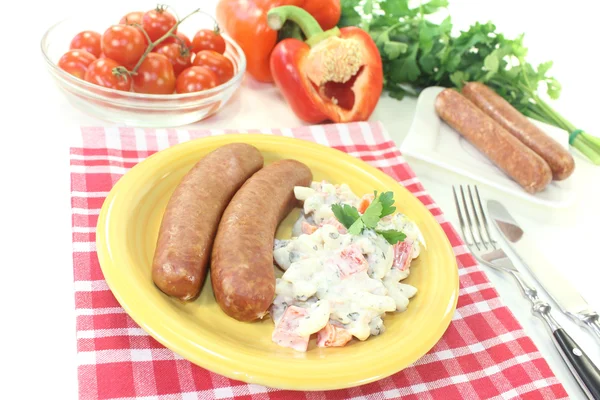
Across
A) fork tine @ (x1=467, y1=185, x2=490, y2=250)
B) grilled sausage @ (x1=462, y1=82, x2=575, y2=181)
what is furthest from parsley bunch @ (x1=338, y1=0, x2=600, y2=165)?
fork tine @ (x1=467, y1=185, x2=490, y2=250)

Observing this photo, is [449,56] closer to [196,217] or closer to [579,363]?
[579,363]

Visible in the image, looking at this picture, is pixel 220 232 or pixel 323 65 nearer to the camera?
pixel 220 232

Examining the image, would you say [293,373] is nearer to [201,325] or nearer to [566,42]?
[201,325]

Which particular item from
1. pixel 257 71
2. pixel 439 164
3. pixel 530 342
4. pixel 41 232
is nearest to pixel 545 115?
pixel 439 164

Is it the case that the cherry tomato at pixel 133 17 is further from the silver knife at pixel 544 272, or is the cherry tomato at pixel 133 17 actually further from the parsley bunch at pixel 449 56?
the silver knife at pixel 544 272

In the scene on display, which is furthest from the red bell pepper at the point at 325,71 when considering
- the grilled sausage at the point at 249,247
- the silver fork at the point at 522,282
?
the grilled sausage at the point at 249,247

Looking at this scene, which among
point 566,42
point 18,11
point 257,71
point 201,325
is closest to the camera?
point 201,325

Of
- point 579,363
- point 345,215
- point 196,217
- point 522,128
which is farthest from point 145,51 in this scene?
point 579,363
